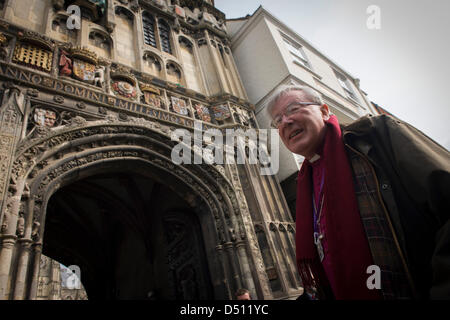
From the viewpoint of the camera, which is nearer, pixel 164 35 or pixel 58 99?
pixel 58 99

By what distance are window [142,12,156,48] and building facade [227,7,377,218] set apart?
3.86 meters

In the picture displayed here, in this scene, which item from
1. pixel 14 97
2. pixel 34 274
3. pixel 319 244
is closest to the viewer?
pixel 319 244

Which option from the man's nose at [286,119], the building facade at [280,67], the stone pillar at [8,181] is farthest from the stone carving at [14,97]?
the building facade at [280,67]

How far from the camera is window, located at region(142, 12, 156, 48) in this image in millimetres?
8831

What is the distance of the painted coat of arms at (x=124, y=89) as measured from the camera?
19.9 ft

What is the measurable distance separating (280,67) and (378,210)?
8.86 meters

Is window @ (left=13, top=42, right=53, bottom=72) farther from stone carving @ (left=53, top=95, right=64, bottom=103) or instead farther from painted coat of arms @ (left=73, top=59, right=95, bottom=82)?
stone carving @ (left=53, top=95, right=64, bottom=103)

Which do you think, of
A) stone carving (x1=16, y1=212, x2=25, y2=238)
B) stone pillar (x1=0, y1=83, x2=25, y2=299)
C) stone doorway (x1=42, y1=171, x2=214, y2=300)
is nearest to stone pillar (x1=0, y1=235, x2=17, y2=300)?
stone pillar (x1=0, y1=83, x2=25, y2=299)

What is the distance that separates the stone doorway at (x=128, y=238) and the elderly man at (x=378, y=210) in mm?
5014

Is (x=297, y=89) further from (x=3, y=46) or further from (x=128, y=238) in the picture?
(x=128, y=238)

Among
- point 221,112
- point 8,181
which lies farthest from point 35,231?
point 221,112

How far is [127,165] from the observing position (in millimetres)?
5535

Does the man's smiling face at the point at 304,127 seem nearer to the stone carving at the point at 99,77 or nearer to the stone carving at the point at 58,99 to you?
the stone carving at the point at 58,99
